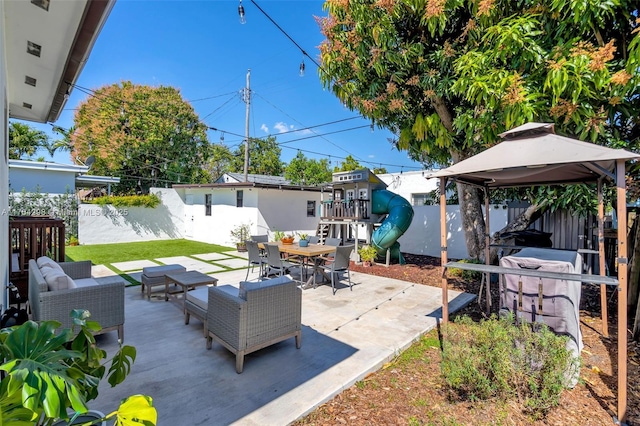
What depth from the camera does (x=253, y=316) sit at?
10.9ft

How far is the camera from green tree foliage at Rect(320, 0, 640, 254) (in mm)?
3873

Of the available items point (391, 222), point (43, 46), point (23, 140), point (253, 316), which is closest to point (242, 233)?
point (391, 222)

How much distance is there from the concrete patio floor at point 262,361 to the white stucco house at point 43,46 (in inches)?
65.0

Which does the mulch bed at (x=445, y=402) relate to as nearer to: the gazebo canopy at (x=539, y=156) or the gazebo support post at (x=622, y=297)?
the gazebo support post at (x=622, y=297)

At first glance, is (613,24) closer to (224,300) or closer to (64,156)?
(224,300)

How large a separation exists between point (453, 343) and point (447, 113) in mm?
4968

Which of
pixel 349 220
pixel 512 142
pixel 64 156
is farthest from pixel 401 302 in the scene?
pixel 64 156

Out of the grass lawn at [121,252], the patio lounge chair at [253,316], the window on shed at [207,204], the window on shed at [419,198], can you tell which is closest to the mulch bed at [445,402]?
the patio lounge chair at [253,316]

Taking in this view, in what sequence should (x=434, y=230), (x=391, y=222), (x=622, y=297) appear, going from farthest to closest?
(x=434, y=230)
(x=391, y=222)
(x=622, y=297)

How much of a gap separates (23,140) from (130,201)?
11.4 meters

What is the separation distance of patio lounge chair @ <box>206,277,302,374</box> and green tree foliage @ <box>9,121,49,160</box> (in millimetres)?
23373

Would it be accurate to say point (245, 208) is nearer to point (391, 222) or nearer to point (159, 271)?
point (391, 222)

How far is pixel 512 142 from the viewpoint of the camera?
364 cm

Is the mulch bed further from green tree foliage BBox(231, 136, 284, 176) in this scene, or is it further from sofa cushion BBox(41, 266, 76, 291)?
green tree foliage BBox(231, 136, 284, 176)
